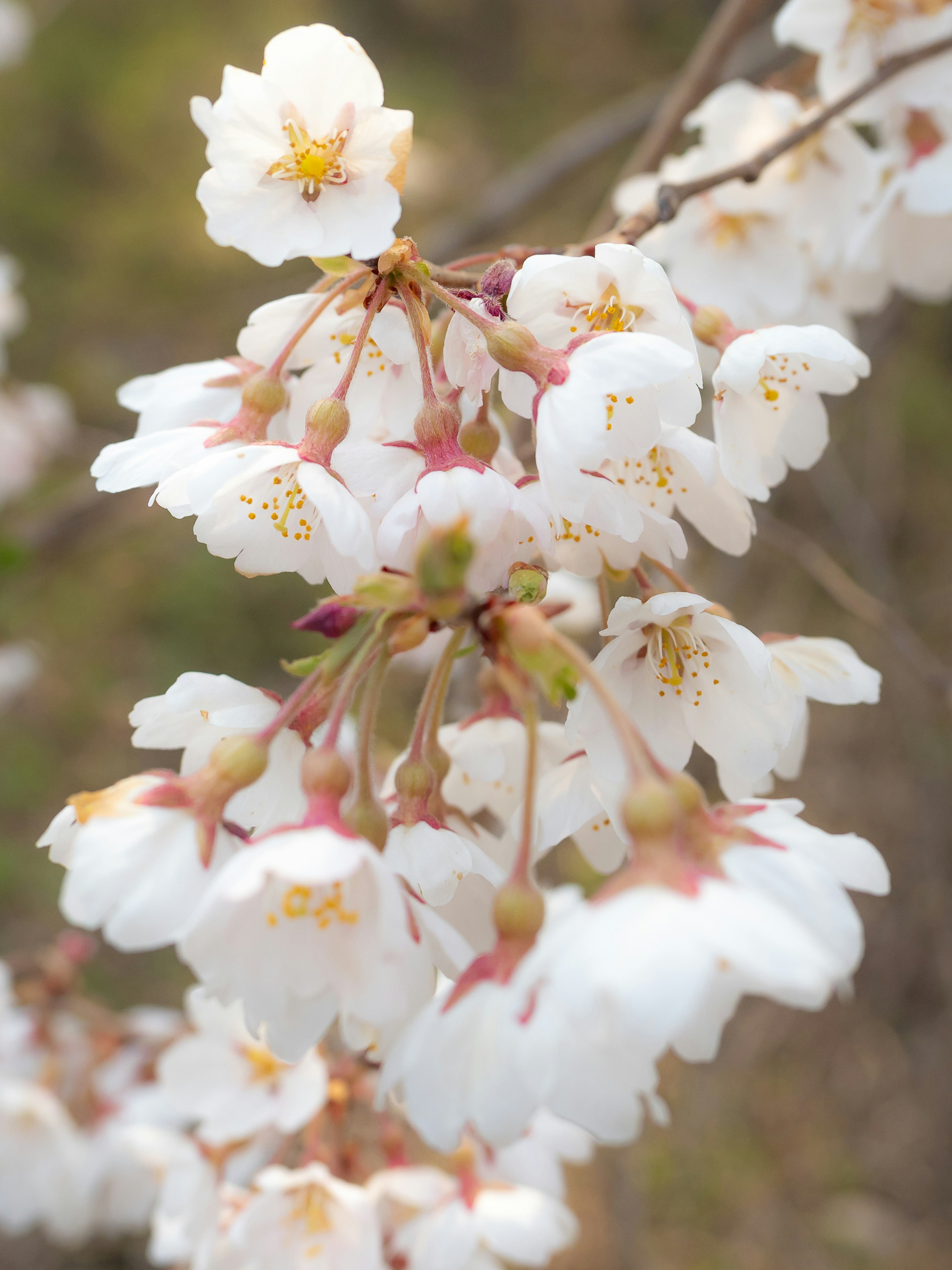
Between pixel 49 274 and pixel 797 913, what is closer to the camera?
pixel 797 913

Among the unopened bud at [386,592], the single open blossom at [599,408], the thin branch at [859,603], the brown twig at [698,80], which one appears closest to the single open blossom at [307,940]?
the unopened bud at [386,592]

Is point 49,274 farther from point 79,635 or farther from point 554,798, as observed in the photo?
point 554,798

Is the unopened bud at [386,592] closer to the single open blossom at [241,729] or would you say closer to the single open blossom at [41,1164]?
the single open blossom at [241,729]

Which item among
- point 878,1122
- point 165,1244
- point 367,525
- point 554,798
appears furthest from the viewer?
point 878,1122

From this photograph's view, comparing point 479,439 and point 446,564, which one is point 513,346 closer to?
point 479,439

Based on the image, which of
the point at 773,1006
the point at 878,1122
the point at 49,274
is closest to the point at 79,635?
the point at 49,274

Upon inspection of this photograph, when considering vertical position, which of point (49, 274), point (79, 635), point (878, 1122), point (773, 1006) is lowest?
point (878, 1122)
